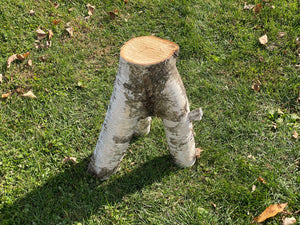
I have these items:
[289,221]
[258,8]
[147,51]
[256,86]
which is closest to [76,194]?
[147,51]

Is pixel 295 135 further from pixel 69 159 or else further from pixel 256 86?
pixel 69 159

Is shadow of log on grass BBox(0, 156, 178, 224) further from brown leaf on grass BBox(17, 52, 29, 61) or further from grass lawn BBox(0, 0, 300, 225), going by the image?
brown leaf on grass BBox(17, 52, 29, 61)

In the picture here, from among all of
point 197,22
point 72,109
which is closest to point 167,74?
point 72,109

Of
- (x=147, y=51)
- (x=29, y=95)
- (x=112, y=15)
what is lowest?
(x=29, y=95)

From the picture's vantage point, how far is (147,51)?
7.07 ft

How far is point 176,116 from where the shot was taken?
243 centimetres

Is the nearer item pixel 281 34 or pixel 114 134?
pixel 114 134

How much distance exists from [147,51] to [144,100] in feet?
1.31

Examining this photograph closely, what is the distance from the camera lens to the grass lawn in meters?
2.75

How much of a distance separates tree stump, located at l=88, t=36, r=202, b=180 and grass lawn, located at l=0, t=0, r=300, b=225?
419mm

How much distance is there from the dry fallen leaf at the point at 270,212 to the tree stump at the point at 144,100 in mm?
914

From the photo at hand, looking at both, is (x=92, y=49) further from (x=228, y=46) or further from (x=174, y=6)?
(x=228, y=46)

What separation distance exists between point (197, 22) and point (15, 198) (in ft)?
12.1

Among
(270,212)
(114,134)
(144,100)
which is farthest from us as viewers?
(270,212)
